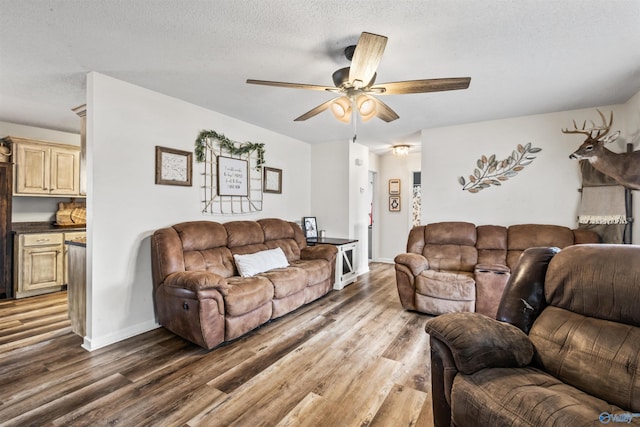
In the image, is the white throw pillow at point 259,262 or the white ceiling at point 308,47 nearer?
the white ceiling at point 308,47

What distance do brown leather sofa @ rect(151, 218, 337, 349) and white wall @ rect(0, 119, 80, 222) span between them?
2.96 meters

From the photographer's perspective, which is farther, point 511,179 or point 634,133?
point 511,179

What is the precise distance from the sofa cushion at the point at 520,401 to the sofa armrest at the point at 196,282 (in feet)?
6.13

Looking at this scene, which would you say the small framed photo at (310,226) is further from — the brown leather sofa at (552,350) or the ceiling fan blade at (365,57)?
the brown leather sofa at (552,350)

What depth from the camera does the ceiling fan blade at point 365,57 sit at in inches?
62.4

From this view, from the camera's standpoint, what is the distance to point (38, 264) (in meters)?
3.95

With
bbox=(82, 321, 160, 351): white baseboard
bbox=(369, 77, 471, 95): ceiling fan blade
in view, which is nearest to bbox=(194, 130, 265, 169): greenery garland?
bbox=(82, 321, 160, 351): white baseboard

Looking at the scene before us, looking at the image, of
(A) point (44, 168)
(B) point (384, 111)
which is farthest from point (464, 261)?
(A) point (44, 168)

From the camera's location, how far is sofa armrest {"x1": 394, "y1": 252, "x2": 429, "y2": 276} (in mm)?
3381

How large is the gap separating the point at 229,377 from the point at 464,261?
291 cm

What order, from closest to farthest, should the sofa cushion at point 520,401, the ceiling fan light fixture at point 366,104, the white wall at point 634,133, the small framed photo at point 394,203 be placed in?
the sofa cushion at point 520,401 < the ceiling fan light fixture at point 366,104 < the white wall at point 634,133 < the small framed photo at point 394,203

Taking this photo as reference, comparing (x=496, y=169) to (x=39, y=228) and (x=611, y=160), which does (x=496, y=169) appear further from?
(x=39, y=228)

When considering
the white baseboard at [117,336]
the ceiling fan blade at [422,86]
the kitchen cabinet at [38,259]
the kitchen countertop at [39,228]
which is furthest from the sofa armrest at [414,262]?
the kitchen countertop at [39,228]

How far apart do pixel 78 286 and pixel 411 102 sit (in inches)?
152
